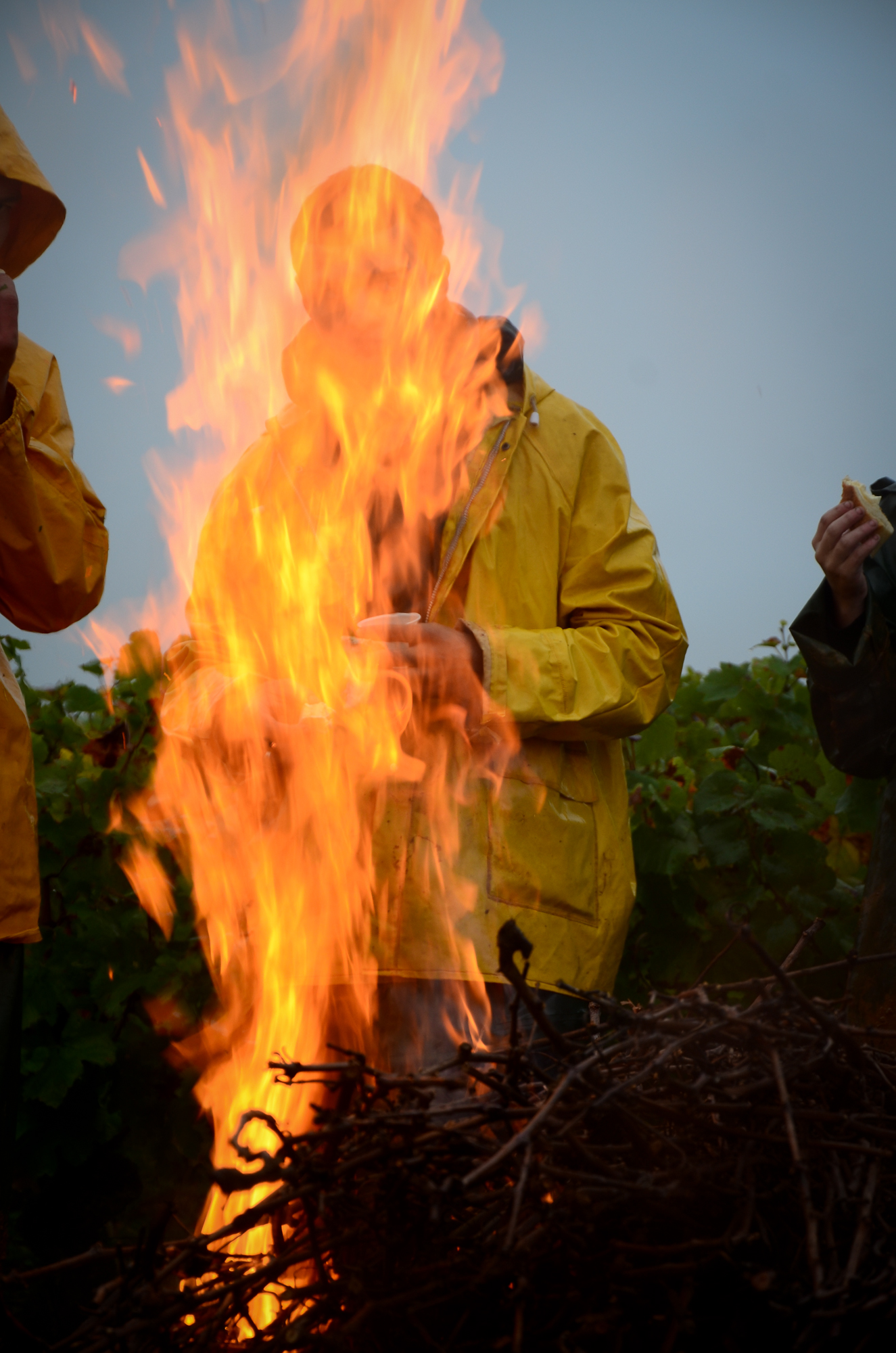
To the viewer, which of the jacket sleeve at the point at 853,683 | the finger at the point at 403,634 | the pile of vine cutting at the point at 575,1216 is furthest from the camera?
the jacket sleeve at the point at 853,683

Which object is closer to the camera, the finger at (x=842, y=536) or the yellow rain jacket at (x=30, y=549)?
the yellow rain jacket at (x=30, y=549)

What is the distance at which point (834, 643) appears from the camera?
2.65 meters

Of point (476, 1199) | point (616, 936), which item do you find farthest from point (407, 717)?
point (476, 1199)

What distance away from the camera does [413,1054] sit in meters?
2.47

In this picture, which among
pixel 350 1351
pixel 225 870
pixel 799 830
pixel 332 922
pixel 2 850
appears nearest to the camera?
pixel 350 1351

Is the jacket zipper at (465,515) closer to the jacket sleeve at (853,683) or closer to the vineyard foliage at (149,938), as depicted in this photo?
the jacket sleeve at (853,683)

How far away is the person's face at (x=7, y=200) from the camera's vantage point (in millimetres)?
2814

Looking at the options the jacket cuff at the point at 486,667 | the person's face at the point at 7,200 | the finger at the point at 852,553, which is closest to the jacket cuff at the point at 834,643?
the finger at the point at 852,553

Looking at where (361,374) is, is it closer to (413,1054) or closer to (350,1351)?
(413,1054)

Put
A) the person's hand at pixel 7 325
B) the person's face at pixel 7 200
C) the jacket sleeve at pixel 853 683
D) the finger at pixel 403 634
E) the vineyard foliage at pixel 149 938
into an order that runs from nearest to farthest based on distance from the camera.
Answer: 1. the person's hand at pixel 7 325
2. the finger at pixel 403 634
3. the jacket sleeve at pixel 853 683
4. the person's face at pixel 7 200
5. the vineyard foliage at pixel 149 938

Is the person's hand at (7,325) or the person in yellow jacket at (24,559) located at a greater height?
the person's hand at (7,325)

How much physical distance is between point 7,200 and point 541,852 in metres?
2.35

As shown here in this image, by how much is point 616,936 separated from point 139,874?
7.46 feet

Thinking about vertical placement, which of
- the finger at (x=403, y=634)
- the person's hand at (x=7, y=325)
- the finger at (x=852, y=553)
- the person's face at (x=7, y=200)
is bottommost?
the finger at (x=403, y=634)
